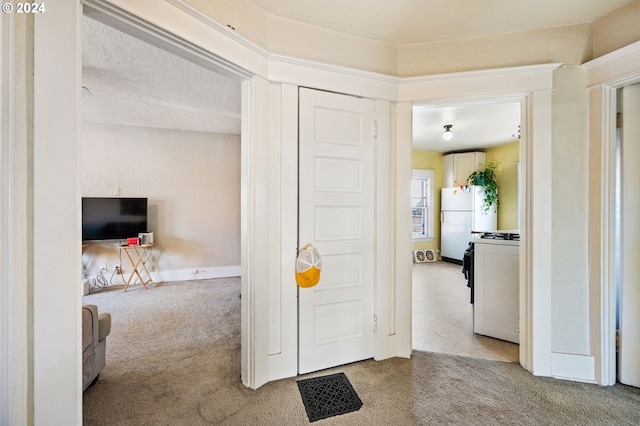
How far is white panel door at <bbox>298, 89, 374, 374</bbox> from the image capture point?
1.94m

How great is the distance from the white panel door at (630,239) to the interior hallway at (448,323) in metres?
0.66

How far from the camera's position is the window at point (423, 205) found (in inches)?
249

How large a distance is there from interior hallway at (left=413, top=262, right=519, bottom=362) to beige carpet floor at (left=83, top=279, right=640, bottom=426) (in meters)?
0.18

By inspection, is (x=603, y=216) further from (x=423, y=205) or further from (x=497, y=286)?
Answer: (x=423, y=205)

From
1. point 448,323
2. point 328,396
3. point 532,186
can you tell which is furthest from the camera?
point 448,323

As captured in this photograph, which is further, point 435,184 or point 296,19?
point 435,184

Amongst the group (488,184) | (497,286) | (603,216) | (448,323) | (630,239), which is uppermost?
(488,184)

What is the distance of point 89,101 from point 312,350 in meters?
4.00

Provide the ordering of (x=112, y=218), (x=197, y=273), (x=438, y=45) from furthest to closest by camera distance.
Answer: (x=197, y=273) → (x=112, y=218) → (x=438, y=45)

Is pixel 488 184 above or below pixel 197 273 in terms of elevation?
above

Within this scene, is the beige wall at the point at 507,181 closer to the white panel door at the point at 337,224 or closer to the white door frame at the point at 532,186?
the white door frame at the point at 532,186

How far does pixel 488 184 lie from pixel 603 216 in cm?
396

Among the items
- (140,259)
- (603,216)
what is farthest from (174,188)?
(603,216)

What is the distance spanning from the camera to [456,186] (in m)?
5.90
